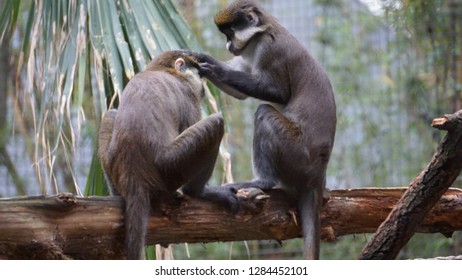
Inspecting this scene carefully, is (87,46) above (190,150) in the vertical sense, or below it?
above

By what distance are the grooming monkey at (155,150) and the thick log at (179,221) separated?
0.08 m

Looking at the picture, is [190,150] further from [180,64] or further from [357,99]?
[357,99]

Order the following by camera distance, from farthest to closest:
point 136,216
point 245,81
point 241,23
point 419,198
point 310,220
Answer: point 241,23
point 245,81
point 310,220
point 136,216
point 419,198

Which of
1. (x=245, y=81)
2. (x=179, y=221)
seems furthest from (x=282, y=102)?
(x=179, y=221)

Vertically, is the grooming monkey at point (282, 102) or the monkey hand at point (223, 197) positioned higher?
the grooming monkey at point (282, 102)

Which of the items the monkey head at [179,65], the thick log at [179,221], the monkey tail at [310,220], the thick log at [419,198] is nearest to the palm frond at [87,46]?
the monkey head at [179,65]

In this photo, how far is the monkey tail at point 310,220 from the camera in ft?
12.6

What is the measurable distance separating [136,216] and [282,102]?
129cm

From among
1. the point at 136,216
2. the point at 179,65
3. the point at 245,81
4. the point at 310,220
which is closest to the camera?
the point at 136,216

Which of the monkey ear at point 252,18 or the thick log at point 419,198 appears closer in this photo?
the thick log at point 419,198

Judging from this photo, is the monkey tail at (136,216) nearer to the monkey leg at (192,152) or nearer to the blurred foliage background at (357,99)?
the monkey leg at (192,152)

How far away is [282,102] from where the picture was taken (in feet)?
14.1

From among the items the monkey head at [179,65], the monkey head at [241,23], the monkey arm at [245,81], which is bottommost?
the monkey arm at [245,81]

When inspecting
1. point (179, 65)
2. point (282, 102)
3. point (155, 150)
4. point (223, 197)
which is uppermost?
point (179, 65)
